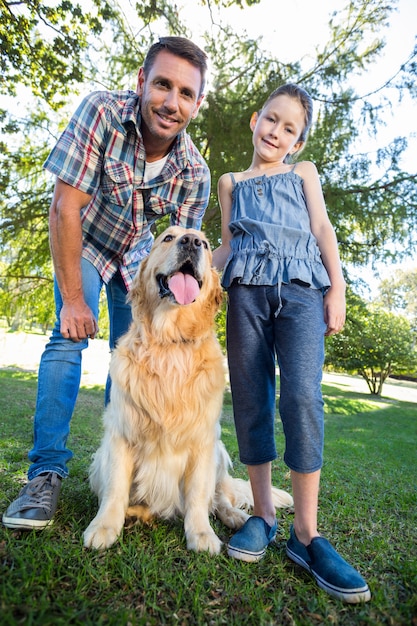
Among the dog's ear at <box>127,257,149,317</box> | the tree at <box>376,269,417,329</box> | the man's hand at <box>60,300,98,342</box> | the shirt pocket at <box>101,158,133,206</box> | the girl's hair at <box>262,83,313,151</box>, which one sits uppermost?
the tree at <box>376,269,417,329</box>

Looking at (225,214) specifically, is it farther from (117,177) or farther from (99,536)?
(99,536)

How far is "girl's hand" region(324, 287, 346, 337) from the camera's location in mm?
2180

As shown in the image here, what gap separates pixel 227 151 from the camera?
7.58m

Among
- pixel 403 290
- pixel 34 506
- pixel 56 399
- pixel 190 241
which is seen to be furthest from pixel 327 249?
pixel 403 290

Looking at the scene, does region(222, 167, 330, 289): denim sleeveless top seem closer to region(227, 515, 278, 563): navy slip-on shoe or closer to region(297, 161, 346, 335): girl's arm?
region(297, 161, 346, 335): girl's arm

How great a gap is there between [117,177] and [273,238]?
44.7 inches

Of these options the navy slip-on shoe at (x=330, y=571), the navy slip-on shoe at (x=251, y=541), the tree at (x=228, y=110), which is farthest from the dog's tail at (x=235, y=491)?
the tree at (x=228, y=110)

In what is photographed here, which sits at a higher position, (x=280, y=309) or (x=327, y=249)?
(x=327, y=249)

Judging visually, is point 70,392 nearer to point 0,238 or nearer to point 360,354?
point 0,238

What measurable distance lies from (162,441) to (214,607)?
84 centimetres

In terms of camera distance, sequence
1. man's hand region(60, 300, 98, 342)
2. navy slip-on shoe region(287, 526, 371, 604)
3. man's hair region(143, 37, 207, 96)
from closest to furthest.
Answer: navy slip-on shoe region(287, 526, 371, 604), man's hand region(60, 300, 98, 342), man's hair region(143, 37, 207, 96)

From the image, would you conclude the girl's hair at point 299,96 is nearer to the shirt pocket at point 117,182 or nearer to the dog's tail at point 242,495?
the shirt pocket at point 117,182

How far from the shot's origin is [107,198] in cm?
278

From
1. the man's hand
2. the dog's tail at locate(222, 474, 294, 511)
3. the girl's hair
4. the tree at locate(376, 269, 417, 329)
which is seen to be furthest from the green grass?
the tree at locate(376, 269, 417, 329)
